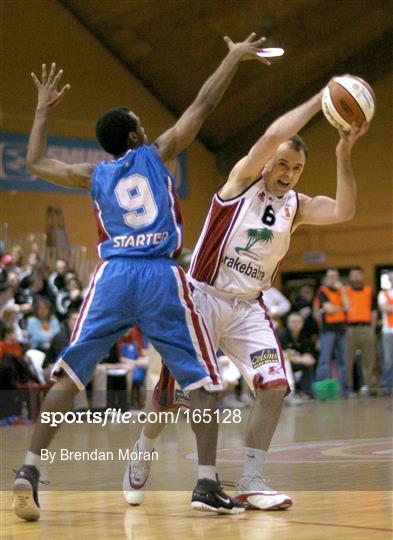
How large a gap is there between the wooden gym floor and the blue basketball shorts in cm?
71

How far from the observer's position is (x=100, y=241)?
5.54m

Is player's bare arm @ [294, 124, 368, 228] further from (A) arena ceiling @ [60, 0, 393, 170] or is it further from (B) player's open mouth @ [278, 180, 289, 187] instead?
(A) arena ceiling @ [60, 0, 393, 170]

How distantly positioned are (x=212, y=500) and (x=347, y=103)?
2.23m

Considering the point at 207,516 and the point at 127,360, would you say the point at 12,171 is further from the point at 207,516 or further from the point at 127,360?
the point at 207,516

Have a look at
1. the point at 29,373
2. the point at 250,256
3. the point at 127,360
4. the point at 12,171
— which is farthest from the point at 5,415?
the point at 12,171

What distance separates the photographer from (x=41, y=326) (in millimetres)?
14953

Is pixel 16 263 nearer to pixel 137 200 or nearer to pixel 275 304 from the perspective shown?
pixel 275 304

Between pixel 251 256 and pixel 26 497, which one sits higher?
pixel 251 256

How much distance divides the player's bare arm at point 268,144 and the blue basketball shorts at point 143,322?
86cm

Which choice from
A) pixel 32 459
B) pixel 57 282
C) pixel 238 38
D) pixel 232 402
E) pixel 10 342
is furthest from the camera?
pixel 238 38

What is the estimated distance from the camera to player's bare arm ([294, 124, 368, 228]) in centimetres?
557

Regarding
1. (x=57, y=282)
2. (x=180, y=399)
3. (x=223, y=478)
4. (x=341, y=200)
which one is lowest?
(x=223, y=478)

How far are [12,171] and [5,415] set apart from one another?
10.8 metres

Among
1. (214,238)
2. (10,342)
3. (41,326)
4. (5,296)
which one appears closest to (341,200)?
(214,238)
